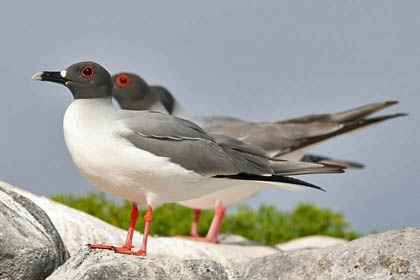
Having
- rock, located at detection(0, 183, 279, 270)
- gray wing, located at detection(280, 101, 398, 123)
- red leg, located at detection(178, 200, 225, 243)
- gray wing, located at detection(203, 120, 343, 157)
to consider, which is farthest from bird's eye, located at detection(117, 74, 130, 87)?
gray wing, located at detection(280, 101, 398, 123)

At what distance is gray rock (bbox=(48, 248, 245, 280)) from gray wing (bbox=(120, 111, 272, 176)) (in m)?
0.84

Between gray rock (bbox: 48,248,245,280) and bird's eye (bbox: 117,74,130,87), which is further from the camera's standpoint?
bird's eye (bbox: 117,74,130,87)

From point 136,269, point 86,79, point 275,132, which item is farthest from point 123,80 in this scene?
point 136,269

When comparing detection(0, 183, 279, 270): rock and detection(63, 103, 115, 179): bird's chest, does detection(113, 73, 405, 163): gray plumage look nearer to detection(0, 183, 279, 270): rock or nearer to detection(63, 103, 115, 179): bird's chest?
detection(0, 183, 279, 270): rock

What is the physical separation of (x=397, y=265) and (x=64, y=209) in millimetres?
3725

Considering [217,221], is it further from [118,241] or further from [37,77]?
[37,77]

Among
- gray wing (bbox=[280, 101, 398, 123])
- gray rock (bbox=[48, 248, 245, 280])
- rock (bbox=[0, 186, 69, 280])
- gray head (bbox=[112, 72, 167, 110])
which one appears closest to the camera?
gray rock (bbox=[48, 248, 245, 280])

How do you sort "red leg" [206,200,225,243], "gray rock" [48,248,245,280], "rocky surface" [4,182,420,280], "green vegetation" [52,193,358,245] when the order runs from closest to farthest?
"gray rock" [48,248,245,280], "rocky surface" [4,182,420,280], "red leg" [206,200,225,243], "green vegetation" [52,193,358,245]

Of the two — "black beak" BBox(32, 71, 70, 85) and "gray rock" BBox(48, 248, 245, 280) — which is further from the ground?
"black beak" BBox(32, 71, 70, 85)

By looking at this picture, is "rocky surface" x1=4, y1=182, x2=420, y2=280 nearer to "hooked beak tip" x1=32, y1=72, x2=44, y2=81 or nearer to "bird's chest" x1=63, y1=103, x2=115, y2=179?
"bird's chest" x1=63, y1=103, x2=115, y2=179

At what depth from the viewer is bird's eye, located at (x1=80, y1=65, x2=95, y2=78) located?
497cm

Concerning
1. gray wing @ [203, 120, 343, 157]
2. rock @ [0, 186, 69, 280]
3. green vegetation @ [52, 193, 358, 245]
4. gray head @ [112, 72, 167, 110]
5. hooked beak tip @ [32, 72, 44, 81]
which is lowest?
green vegetation @ [52, 193, 358, 245]

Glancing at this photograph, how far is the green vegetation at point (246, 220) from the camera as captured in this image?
11.2 m

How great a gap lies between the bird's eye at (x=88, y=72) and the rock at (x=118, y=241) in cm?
176
